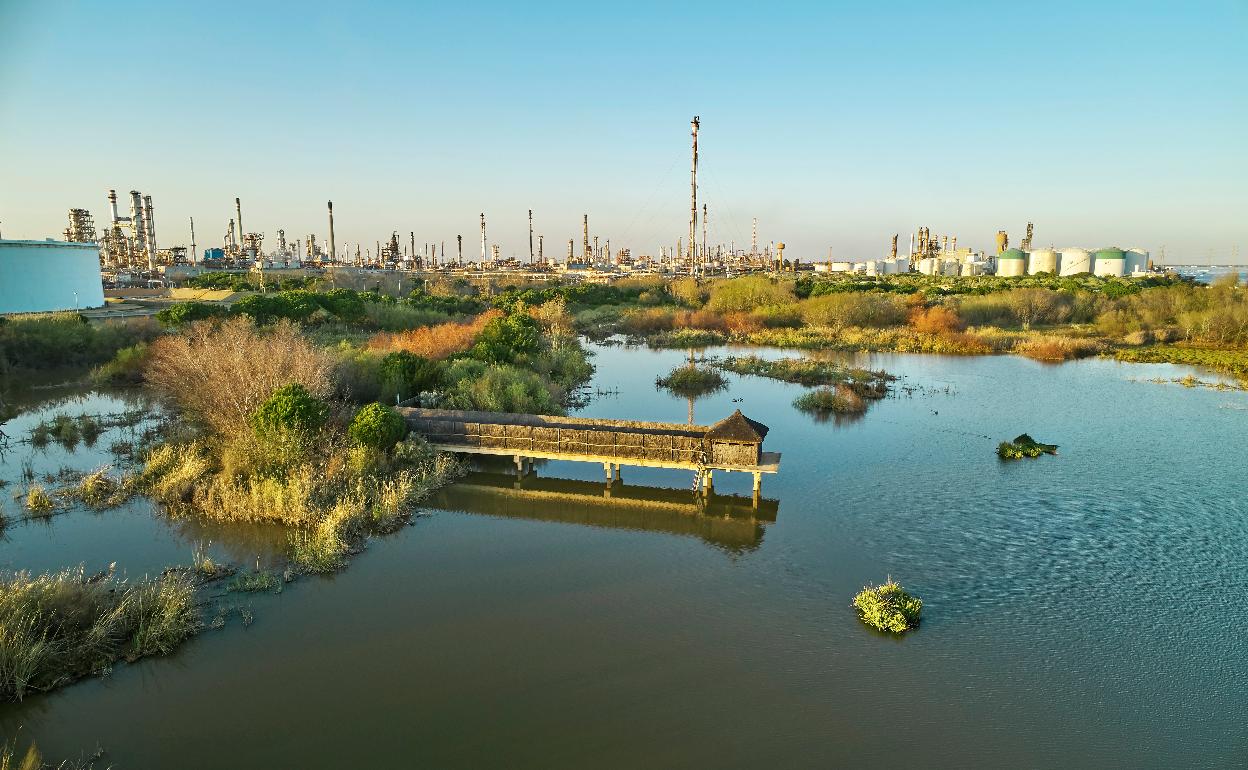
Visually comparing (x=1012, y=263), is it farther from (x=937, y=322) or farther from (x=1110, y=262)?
(x=937, y=322)

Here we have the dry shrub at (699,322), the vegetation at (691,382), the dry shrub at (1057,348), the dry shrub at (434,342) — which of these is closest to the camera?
the dry shrub at (434,342)

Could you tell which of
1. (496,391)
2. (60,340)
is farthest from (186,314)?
(496,391)

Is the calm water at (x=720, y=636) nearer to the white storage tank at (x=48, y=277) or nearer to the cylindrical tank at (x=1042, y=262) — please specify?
the white storage tank at (x=48, y=277)

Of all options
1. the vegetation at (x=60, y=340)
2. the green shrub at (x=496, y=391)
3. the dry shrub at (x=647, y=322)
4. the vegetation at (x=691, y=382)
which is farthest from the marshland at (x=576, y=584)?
the dry shrub at (x=647, y=322)

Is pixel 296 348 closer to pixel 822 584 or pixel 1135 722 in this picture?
pixel 822 584

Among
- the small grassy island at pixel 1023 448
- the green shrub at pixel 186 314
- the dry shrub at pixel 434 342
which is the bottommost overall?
the small grassy island at pixel 1023 448

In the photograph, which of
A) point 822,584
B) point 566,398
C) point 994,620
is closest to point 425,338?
point 566,398
